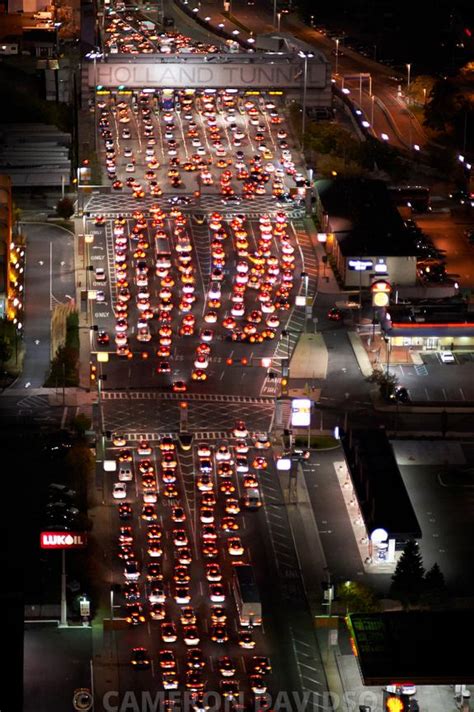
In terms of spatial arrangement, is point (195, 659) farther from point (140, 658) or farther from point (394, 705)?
point (394, 705)

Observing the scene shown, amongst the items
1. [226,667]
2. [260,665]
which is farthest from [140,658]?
[260,665]

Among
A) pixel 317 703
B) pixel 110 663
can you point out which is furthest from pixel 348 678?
pixel 110 663

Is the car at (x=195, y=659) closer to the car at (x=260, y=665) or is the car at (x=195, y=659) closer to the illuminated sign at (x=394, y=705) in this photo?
the car at (x=260, y=665)

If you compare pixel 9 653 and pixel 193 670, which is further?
pixel 193 670

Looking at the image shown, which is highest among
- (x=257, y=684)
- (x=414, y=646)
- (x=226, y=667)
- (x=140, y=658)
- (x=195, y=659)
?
(x=414, y=646)

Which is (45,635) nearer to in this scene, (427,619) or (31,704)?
(31,704)

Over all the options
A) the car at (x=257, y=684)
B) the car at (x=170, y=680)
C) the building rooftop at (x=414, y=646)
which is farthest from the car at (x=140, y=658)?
the building rooftop at (x=414, y=646)

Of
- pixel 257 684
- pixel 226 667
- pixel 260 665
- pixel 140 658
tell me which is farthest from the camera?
pixel 140 658

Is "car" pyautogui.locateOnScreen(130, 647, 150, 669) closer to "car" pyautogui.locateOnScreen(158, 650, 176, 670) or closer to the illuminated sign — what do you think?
"car" pyautogui.locateOnScreen(158, 650, 176, 670)

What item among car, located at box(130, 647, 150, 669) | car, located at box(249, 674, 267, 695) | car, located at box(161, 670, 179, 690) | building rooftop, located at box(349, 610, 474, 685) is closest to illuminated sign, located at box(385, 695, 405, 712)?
building rooftop, located at box(349, 610, 474, 685)
